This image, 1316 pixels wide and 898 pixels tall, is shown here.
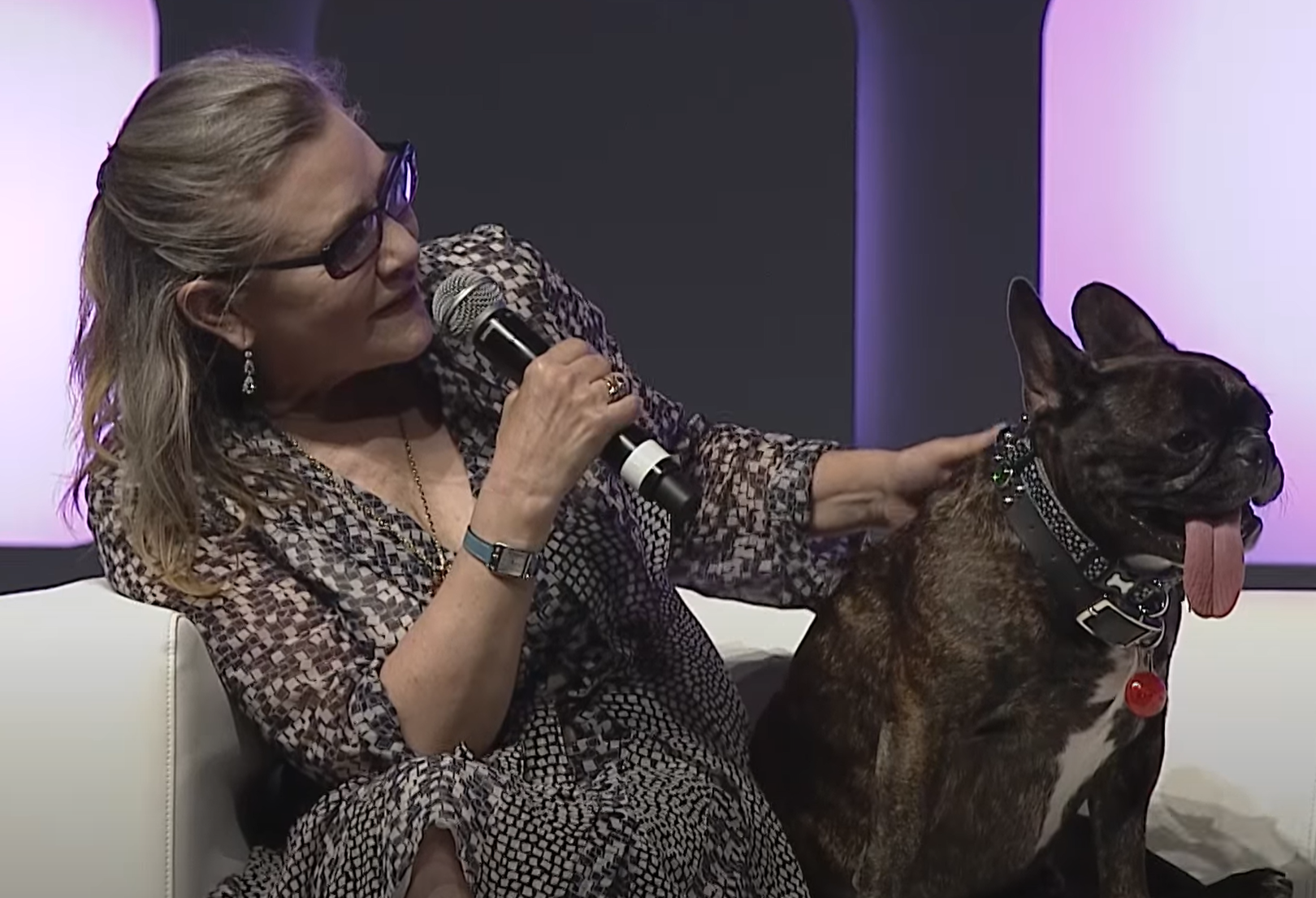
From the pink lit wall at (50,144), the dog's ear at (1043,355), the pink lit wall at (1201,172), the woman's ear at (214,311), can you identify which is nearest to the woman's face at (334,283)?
the woman's ear at (214,311)

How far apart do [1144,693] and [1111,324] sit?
32cm

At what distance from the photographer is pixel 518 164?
9.98ft

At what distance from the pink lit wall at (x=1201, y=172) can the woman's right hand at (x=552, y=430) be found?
1.84 m

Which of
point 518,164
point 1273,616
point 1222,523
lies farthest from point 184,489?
point 518,164

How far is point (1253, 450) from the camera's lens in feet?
4.23

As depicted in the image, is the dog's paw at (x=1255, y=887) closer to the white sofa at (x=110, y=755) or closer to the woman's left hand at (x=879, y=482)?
the woman's left hand at (x=879, y=482)

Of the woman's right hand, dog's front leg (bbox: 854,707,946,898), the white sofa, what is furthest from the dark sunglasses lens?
dog's front leg (bbox: 854,707,946,898)

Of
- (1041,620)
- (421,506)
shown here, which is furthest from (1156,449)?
(421,506)

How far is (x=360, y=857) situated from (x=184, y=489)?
0.42 metres

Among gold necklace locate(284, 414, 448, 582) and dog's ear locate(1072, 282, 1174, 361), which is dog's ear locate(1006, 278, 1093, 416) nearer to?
dog's ear locate(1072, 282, 1174, 361)

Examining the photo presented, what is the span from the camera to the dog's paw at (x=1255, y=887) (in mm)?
1615

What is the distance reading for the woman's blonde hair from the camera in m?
1.53

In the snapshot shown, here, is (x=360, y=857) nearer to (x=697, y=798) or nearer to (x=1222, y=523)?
(x=697, y=798)

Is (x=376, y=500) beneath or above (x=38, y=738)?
above
